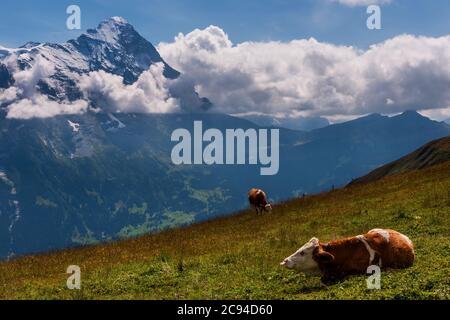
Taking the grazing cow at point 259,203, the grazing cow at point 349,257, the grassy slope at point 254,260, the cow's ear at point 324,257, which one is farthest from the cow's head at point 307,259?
the grazing cow at point 259,203

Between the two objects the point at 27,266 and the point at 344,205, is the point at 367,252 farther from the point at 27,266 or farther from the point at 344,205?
the point at 344,205

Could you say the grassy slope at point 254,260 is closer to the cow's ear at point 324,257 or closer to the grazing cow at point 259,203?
the cow's ear at point 324,257

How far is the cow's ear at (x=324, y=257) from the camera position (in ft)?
50.9

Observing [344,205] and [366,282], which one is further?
[344,205]

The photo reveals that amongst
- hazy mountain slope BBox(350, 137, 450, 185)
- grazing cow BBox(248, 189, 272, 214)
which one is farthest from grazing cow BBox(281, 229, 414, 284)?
hazy mountain slope BBox(350, 137, 450, 185)

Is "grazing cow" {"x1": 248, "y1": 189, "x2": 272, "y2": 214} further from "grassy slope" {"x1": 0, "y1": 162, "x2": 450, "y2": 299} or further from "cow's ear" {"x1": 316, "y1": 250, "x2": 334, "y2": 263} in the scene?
"cow's ear" {"x1": 316, "y1": 250, "x2": 334, "y2": 263}

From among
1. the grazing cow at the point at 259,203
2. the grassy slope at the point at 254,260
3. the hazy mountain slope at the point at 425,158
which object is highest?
the hazy mountain slope at the point at 425,158

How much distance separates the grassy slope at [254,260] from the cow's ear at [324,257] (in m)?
0.83

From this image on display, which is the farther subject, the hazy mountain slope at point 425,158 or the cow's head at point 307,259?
the hazy mountain slope at point 425,158

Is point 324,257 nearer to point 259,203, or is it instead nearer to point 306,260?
point 306,260

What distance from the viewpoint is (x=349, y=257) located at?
15.8 m

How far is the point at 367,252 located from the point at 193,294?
5.67 metres

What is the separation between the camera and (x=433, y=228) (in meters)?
22.9
